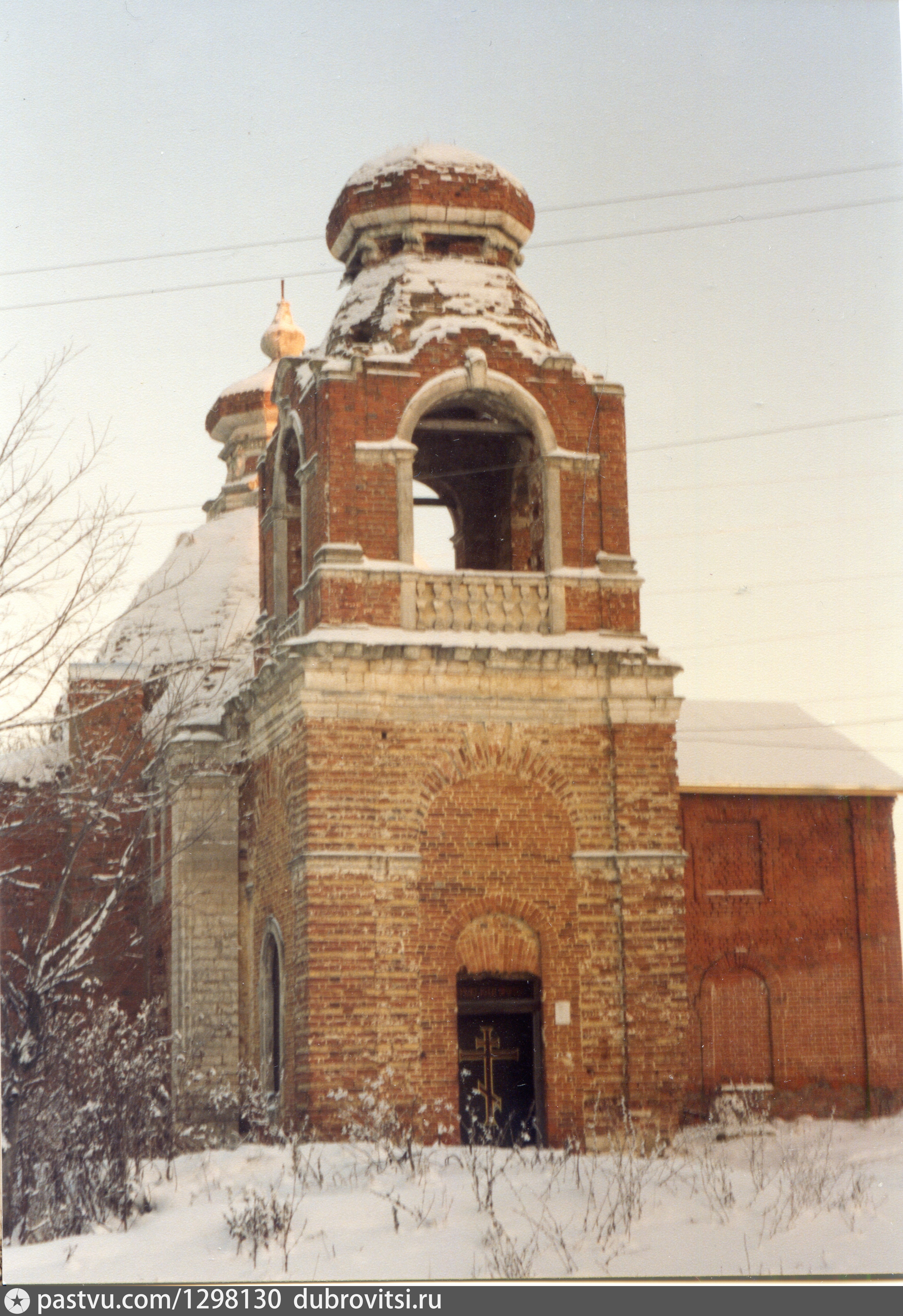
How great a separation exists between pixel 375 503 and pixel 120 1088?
650 centimetres

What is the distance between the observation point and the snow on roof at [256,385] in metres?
30.1

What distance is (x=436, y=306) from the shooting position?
20031mm

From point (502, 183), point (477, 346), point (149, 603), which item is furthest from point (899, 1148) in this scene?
point (149, 603)

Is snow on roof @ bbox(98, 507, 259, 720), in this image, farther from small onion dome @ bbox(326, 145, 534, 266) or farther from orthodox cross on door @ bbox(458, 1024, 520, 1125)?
orthodox cross on door @ bbox(458, 1024, 520, 1125)

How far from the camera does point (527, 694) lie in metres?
19.0

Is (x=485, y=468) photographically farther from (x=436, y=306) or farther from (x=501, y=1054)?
(x=501, y=1054)

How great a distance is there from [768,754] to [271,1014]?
9.00 m

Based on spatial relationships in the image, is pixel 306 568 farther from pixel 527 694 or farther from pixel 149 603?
pixel 149 603

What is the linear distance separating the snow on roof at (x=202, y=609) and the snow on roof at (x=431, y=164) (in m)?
6.45

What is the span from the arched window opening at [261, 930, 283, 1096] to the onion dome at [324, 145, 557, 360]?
22.0 feet

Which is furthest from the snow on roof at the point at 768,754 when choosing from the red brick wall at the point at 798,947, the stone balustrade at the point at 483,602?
the stone balustrade at the point at 483,602

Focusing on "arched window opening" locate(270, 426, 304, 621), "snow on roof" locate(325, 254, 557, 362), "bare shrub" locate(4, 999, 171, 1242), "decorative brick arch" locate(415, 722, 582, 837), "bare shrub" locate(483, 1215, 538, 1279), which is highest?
"snow on roof" locate(325, 254, 557, 362)

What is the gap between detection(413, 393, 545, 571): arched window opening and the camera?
2042 centimetres

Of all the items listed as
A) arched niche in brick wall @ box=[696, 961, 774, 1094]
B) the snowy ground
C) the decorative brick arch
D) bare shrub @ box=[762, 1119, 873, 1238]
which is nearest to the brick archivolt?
the decorative brick arch
